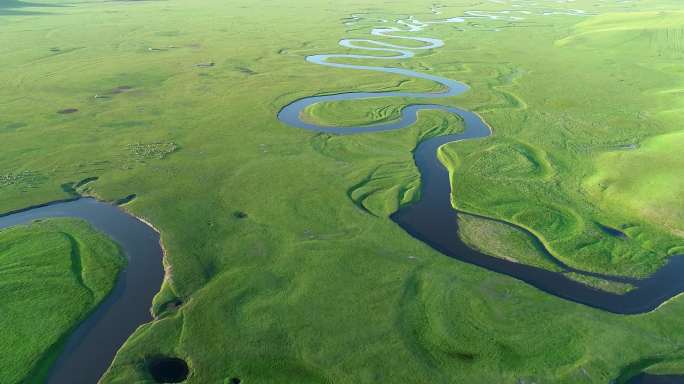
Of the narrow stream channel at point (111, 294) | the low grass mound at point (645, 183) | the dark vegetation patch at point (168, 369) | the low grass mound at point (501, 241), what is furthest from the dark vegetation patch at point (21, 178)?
the low grass mound at point (645, 183)

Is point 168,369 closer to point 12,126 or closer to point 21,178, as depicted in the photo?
point 21,178

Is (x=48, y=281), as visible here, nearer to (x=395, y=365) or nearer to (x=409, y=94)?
(x=395, y=365)

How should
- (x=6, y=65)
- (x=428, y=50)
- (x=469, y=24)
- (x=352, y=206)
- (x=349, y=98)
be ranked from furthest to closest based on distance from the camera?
(x=469, y=24) → (x=428, y=50) → (x=6, y=65) → (x=349, y=98) → (x=352, y=206)

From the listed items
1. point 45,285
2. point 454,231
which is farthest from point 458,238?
point 45,285

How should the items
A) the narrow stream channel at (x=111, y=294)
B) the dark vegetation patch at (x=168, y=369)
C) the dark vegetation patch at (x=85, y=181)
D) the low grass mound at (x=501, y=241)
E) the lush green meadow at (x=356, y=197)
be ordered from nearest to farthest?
the dark vegetation patch at (x=168, y=369) → the narrow stream channel at (x=111, y=294) → the lush green meadow at (x=356, y=197) → the low grass mound at (x=501, y=241) → the dark vegetation patch at (x=85, y=181)

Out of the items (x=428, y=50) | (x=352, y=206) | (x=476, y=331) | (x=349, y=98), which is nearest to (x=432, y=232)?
(x=352, y=206)

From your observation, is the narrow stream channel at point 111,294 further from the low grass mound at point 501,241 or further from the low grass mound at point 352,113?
the low grass mound at point 352,113

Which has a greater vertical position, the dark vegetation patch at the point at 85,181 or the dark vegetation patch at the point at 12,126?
the dark vegetation patch at the point at 12,126
